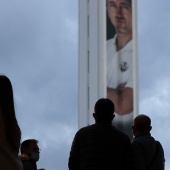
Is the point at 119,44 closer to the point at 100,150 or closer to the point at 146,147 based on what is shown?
the point at 146,147

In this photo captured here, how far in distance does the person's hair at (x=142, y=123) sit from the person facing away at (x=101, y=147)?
30 centimetres

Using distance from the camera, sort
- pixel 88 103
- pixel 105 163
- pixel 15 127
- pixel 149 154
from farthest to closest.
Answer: pixel 88 103 → pixel 149 154 → pixel 105 163 → pixel 15 127

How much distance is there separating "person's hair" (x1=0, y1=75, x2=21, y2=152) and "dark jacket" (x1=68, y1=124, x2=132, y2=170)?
6.61 feet

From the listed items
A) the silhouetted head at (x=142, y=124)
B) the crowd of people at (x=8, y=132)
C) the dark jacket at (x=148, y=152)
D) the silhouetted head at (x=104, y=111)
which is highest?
the crowd of people at (x=8, y=132)

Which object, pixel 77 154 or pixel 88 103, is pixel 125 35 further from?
pixel 77 154

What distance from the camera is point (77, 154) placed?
4.25 m

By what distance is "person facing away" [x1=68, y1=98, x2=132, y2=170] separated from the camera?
4.19 metres

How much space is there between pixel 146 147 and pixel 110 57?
169 ft

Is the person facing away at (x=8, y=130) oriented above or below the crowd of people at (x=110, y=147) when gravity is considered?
above

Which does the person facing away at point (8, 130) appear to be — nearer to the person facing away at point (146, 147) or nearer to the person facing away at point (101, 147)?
the person facing away at point (101, 147)

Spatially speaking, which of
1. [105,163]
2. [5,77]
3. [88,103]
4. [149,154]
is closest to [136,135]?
[149,154]

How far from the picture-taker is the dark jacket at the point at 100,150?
4180 millimetres

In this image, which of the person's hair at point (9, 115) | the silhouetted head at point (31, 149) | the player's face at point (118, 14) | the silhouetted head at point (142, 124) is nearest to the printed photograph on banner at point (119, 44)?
the player's face at point (118, 14)

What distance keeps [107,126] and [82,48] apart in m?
52.7
